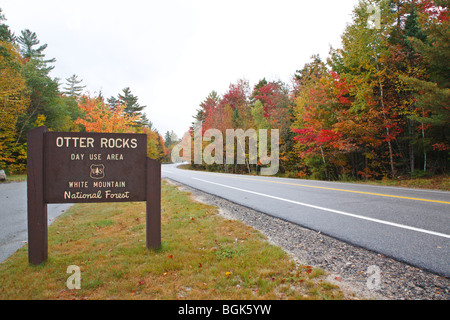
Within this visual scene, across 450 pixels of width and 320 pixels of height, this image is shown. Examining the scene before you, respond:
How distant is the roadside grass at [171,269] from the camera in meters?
2.75

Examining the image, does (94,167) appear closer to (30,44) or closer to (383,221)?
(383,221)

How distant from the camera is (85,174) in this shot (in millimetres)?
3836

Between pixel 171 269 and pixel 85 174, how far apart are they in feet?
6.65

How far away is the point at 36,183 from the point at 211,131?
3380cm

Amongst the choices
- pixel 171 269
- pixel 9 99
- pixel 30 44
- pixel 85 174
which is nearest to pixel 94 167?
pixel 85 174

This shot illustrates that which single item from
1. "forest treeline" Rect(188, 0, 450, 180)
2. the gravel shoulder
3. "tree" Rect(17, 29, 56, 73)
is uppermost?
"tree" Rect(17, 29, 56, 73)

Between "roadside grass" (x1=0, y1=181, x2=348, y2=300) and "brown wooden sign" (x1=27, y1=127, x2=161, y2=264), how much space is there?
44cm

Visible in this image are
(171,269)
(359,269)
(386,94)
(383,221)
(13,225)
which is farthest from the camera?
(386,94)

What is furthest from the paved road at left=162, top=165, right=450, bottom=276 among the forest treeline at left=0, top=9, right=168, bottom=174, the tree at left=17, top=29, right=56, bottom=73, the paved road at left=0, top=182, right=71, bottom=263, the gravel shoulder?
the tree at left=17, top=29, right=56, bottom=73

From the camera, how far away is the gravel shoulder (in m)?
2.66

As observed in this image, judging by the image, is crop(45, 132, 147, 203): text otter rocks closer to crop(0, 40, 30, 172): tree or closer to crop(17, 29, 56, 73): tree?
crop(0, 40, 30, 172): tree

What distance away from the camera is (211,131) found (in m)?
37.1

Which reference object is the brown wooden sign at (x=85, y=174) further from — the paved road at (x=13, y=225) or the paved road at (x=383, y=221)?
the paved road at (x=383, y=221)
